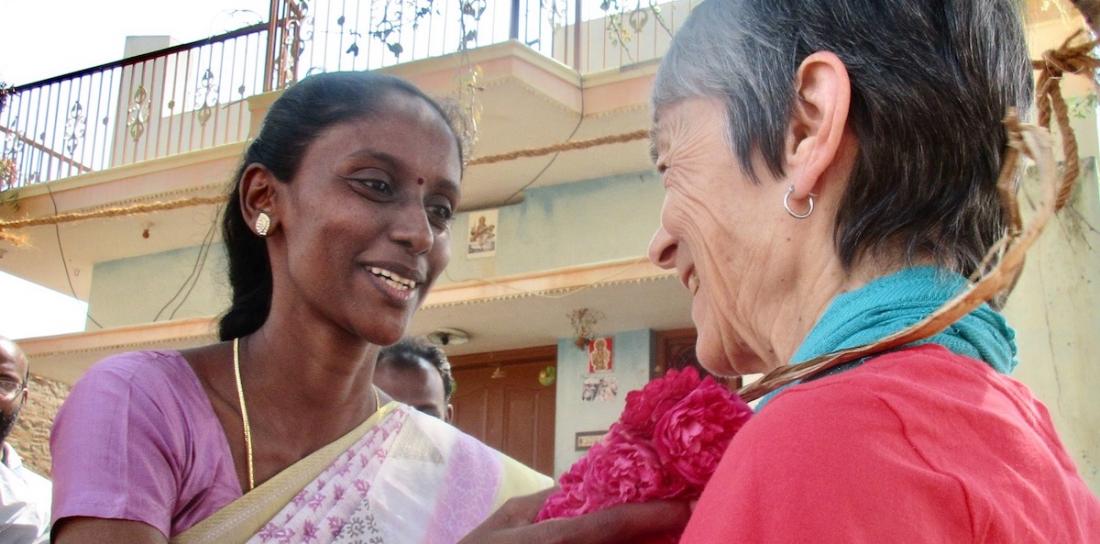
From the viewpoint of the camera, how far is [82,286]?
12.2 m

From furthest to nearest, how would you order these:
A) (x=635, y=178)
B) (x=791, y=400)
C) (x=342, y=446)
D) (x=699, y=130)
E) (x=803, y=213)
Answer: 1. (x=635, y=178)
2. (x=342, y=446)
3. (x=699, y=130)
4. (x=803, y=213)
5. (x=791, y=400)

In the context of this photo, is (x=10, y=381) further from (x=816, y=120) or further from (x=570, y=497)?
(x=816, y=120)

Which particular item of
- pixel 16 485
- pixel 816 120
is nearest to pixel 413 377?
pixel 16 485

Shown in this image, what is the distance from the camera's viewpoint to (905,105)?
Answer: 1.27m

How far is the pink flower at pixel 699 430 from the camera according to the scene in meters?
1.27

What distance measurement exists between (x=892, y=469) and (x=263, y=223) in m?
1.77

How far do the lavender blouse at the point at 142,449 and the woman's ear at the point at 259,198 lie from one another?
36 cm

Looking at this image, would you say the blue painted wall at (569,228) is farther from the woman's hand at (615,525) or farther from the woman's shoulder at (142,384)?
the woman's hand at (615,525)

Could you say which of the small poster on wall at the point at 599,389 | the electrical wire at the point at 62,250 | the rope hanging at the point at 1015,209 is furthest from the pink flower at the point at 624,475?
the electrical wire at the point at 62,250

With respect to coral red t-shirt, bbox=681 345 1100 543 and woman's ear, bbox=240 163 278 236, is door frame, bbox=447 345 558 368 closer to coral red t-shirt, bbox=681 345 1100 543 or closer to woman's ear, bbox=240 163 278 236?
woman's ear, bbox=240 163 278 236

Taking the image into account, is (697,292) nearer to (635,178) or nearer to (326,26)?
(635,178)

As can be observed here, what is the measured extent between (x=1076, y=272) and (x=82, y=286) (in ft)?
33.0

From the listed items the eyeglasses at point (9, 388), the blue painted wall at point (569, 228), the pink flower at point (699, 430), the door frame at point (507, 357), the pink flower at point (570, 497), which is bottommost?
the pink flower at point (570, 497)

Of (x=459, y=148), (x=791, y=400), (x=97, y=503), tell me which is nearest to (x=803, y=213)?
(x=791, y=400)
